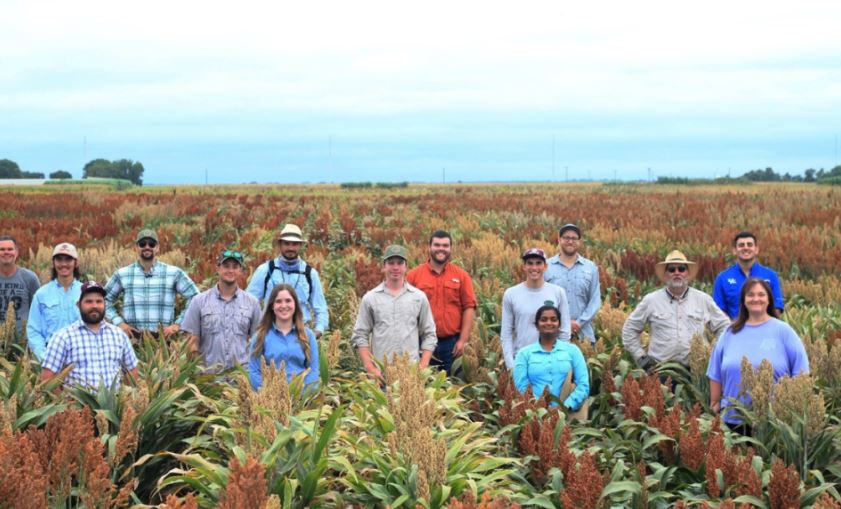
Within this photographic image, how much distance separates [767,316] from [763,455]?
95 centimetres

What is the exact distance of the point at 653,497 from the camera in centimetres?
441

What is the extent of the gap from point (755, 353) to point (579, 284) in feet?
6.94

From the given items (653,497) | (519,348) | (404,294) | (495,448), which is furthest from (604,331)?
(653,497)

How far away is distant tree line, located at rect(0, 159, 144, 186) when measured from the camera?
10656cm

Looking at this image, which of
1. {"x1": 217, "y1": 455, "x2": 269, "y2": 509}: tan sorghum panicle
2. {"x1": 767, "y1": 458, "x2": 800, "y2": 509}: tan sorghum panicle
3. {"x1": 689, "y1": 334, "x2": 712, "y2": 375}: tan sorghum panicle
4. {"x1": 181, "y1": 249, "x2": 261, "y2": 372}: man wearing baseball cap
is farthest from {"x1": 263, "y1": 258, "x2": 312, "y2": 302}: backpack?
{"x1": 767, "y1": 458, "x2": 800, "y2": 509}: tan sorghum panicle

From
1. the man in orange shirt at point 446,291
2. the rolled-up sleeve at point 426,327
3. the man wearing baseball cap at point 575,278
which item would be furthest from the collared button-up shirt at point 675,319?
the rolled-up sleeve at point 426,327

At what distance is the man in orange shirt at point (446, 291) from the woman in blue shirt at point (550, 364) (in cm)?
113

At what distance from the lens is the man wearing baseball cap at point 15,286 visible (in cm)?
704

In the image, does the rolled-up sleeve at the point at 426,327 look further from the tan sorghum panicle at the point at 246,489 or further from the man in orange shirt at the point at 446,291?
the tan sorghum panicle at the point at 246,489

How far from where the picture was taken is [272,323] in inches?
219

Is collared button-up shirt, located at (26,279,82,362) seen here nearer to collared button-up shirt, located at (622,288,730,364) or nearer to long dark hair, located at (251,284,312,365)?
long dark hair, located at (251,284,312,365)

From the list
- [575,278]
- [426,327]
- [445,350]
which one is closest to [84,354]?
[426,327]

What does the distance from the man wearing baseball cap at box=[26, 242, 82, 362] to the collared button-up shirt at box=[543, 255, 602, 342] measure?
161 inches

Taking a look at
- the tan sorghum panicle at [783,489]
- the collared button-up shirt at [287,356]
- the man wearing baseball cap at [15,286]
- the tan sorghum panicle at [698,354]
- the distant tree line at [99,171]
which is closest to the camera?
the tan sorghum panicle at [783,489]
